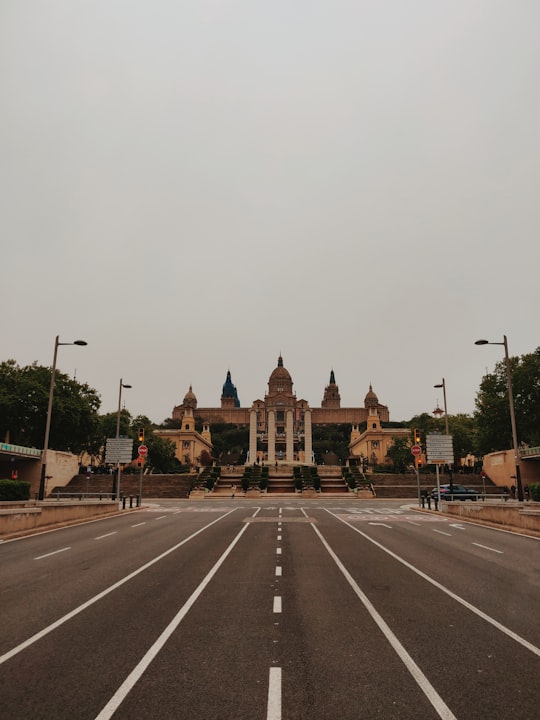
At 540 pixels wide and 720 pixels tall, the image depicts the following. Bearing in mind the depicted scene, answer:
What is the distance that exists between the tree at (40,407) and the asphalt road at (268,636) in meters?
49.6

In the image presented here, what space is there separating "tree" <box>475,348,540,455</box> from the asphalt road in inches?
1963

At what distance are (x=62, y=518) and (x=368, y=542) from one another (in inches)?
596

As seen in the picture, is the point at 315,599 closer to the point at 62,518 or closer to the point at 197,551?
the point at 197,551

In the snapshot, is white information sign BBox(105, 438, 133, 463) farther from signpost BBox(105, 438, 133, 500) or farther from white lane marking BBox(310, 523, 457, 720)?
white lane marking BBox(310, 523, 457, 720)

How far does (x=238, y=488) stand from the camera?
71438 millimetres

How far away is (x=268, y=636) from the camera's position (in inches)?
293

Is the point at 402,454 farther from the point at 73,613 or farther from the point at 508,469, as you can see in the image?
the point at 73,613

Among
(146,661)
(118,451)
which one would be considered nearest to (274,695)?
(146,661)

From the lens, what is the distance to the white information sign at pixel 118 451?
4212cm

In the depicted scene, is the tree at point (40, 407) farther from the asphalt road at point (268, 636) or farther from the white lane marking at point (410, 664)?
the white lane marking at point (410, 664)

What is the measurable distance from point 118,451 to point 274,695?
38966 millimetres

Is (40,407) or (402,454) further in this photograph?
(402,454)

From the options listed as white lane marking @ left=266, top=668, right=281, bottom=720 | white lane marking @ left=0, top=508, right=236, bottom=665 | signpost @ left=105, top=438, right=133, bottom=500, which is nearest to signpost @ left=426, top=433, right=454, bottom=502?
signpost @ left=105, top=438, right=133, bottom=500

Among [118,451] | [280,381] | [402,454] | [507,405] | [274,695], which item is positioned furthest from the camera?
[280,381]
